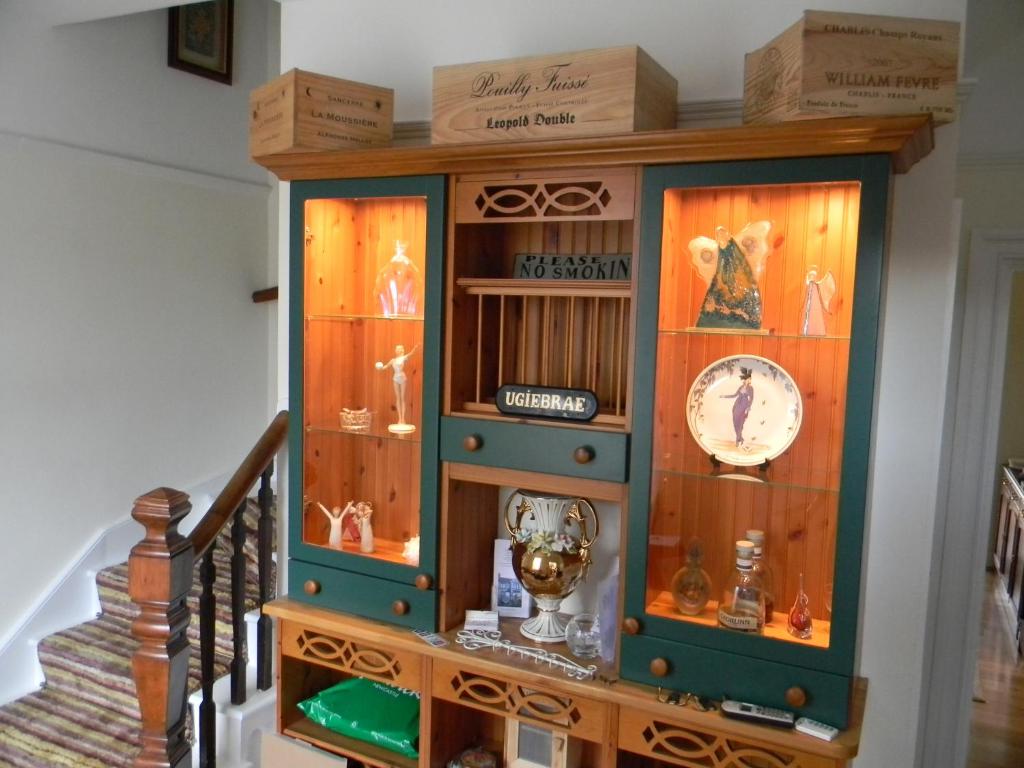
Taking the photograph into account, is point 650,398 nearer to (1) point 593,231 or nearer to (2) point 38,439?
(1) point 593,231

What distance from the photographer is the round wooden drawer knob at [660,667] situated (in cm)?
182

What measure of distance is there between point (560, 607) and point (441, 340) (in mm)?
774

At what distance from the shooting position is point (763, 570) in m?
Result: 1.87

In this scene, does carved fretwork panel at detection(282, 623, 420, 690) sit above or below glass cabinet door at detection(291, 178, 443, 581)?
below

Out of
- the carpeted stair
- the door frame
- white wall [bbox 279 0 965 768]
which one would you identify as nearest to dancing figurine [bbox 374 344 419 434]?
white wall [bbox 279 0 965 768]

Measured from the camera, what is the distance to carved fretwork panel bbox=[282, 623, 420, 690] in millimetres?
2113

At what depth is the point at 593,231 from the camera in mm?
2115

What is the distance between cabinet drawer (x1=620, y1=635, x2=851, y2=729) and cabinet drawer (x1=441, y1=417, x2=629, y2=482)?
39 centimetres

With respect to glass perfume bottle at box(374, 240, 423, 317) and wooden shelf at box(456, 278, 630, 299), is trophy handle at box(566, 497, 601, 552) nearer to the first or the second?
wooden shelf at box(456, 278, 630, 299)

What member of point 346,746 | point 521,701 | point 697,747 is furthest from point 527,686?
point 346,746

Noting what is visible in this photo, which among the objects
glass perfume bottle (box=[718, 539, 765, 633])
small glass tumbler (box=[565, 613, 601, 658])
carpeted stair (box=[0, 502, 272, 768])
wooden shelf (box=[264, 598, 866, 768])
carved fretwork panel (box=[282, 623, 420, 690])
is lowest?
carpeted stair (box=[0, 502, 272, 768])

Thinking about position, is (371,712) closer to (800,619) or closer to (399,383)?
(399,383)

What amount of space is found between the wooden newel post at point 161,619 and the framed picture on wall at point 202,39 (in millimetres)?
2532

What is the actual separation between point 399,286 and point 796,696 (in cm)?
138
